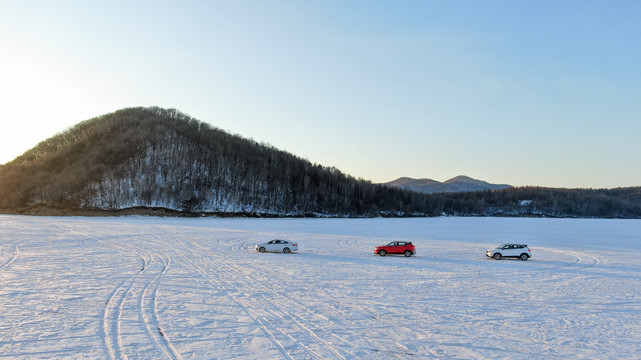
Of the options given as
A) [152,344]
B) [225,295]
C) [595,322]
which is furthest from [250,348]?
[595,322]

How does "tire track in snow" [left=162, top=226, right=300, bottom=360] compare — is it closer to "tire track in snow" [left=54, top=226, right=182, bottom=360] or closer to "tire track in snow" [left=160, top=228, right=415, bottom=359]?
"tire track in snow" [left=160, top=228, right=415, bottom=359]

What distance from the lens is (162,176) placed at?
470 feet

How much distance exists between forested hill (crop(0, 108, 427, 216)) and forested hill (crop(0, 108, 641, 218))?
14.0 inches

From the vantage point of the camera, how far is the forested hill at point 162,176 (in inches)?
4993

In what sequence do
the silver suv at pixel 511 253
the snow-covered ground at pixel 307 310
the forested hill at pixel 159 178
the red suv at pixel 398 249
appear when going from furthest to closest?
the forested hill at pixel 159 178
the red suv at pixel 398 249
the silver suv at pixel 511 253
the snow-covered ground at pixel 307 310

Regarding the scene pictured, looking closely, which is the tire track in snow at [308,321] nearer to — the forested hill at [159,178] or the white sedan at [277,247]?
the white sedan at [277,247]

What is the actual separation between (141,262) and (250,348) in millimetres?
17669

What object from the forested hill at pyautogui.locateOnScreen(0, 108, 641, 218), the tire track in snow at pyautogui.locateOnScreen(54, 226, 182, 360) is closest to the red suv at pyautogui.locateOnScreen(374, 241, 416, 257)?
the tire track in snow at pyautogui.locateOnScreen(54, 226, 182, 360)

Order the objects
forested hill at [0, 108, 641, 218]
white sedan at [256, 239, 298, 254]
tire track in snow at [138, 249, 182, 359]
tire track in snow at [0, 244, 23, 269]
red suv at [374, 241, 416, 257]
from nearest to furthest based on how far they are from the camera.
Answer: tire track in snow at [138, 249, 182, 359] < tire track in snow at [0, 244, 23, 269] < red suv at [374, 241, 416, 257] < white sedan at [256, 239, 298, 254] < forested hill at [0, 108, 641, 218]

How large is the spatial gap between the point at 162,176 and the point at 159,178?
6.10 ft

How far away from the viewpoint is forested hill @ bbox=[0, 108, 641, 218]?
410ft

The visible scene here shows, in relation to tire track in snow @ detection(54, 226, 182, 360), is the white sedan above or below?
above

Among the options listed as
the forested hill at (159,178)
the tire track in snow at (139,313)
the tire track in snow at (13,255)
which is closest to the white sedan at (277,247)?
the tire track in snow at (139,313)

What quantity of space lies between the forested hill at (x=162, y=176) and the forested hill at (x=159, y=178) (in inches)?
14.0
